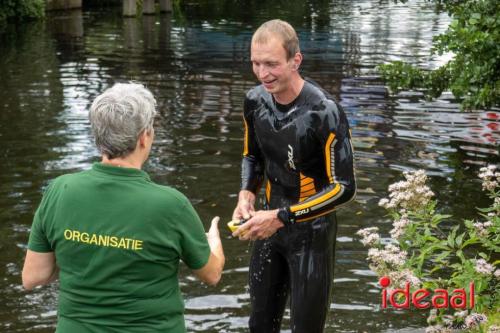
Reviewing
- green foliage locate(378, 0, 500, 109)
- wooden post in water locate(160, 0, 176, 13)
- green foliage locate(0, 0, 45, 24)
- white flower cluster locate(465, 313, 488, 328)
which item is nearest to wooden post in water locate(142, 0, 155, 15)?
wooden post in water locate(160, 0, 176, 13)

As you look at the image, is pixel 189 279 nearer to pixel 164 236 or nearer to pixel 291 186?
pixel 291 186

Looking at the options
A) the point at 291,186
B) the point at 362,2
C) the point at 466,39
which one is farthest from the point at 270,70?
the point at 362,2

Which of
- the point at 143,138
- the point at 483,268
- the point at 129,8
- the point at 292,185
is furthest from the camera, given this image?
the point at 129,8

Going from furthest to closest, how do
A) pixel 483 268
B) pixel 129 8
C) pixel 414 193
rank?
pixel 129 8
pixel 414 193
pixel 483 268

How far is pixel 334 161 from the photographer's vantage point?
516 cm

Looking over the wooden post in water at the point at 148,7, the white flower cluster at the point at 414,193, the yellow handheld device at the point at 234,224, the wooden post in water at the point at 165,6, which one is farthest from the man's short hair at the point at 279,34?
the wooden post in water at the point at 165,6

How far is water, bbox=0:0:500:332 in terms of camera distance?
322 inches

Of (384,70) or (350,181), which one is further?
(384,70)

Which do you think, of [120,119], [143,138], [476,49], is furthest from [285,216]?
[476,49]

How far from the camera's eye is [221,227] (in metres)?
10.2

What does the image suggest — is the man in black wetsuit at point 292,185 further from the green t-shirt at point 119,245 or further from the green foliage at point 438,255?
the green t-shirt at point 119,245

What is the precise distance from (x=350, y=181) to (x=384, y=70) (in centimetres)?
984

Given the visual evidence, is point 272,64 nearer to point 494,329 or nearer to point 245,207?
point 245,207

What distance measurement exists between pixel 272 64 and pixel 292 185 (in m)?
0.80
